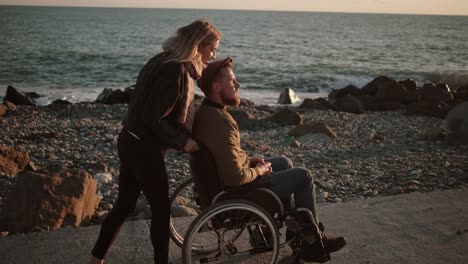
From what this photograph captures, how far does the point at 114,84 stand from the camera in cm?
2656

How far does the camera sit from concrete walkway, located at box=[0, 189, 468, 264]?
372 centimetres

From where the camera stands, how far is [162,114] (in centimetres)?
282

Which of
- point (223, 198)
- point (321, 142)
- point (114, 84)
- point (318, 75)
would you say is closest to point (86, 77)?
point (114, 84)

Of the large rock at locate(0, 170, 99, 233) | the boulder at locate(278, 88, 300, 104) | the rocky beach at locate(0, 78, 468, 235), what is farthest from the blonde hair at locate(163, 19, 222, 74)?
the boulder at locate(278, 88, 300, 104)

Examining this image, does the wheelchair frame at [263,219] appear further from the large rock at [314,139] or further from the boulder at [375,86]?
the boulder at [375,86]

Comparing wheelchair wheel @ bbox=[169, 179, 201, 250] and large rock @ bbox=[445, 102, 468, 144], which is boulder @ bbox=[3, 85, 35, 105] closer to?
wheelchair wheel @ bbox=[169, 179, 201, 250]

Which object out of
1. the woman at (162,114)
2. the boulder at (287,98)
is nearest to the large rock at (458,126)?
the woman at (162,114)

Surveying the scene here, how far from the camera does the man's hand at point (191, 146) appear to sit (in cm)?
296

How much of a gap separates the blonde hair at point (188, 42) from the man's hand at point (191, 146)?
421 mm

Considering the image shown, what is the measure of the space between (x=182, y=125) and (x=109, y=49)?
148 ft

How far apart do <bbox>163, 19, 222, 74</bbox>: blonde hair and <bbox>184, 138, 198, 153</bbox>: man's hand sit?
0.42 m

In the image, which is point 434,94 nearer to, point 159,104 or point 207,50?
point 207,50

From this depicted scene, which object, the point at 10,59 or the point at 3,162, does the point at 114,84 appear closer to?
the point at 10,59

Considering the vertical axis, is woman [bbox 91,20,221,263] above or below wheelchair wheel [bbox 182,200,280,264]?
above
